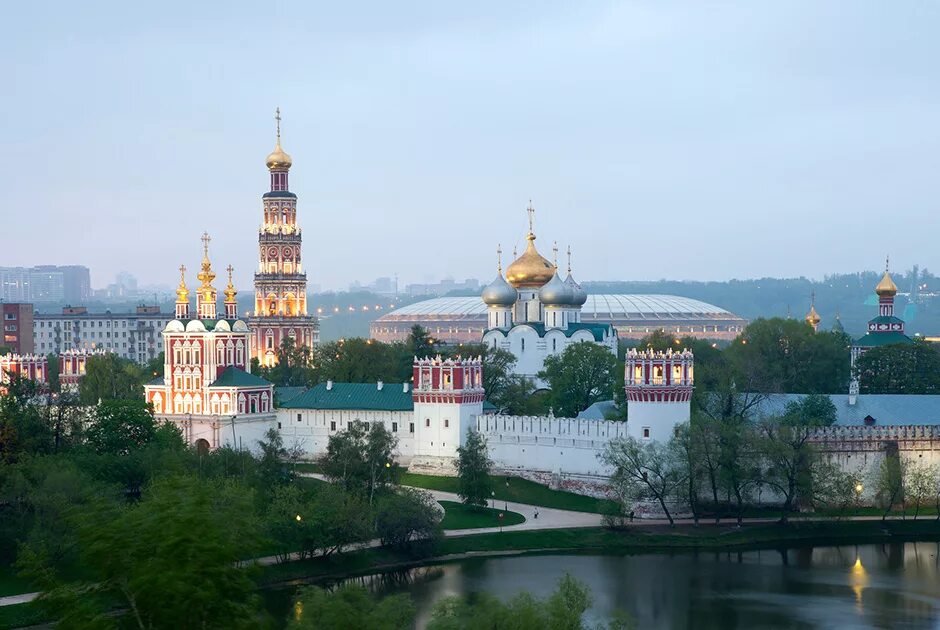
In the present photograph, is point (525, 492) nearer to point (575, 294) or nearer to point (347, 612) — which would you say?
point (575, 294)

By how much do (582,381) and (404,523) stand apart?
18632mm

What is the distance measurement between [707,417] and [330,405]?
54.9ft

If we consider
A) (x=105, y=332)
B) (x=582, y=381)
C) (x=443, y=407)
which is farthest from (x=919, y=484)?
(x=105, y=332)

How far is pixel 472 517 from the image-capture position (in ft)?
174

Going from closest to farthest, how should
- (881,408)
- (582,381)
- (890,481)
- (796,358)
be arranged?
1. (890,481)
2. (881,408)
3. (582,381)
4. (796,358)

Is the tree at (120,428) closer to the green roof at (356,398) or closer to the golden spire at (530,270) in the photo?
the green roof at (356,398)

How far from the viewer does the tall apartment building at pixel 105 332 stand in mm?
126188

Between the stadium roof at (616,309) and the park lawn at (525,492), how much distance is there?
74717 millimetres

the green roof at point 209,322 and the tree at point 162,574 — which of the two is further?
the green roof at point 209,322

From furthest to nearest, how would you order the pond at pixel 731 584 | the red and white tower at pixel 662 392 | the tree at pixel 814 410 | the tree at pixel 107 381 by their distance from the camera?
the tree at pixel 107 381, the tree at pixel 814 410, the red and white tower at pixel 662 392, the pond at pixel 731 584

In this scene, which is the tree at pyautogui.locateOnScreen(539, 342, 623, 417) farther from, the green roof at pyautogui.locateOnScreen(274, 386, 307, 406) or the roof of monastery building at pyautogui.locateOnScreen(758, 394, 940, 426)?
the green roof at pyautogui.locateOnScreen(274, 386, 307, 406)

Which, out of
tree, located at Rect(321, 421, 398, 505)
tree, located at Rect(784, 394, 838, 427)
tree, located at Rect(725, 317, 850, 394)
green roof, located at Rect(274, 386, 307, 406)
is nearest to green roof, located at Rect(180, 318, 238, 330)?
green roof, located at Rect(274, 386, 307, 406)

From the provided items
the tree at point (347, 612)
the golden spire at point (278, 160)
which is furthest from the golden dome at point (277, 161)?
the tree at point (347, 612)

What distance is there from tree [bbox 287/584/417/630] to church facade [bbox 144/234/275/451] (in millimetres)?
31987
